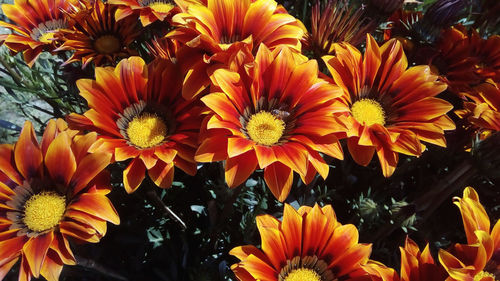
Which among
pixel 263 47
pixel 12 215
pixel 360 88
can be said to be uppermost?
pixel 263 47

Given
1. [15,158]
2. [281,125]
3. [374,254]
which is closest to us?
[15,158]

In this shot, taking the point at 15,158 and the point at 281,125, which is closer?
the point at 15,158

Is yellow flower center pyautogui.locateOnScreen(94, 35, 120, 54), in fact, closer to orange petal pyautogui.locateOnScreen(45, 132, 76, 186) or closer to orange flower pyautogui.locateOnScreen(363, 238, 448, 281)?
orange petal pyautogui.locateOnScreen(45, 132, 76, 186)

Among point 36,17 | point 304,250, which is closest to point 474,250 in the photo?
point 304,250

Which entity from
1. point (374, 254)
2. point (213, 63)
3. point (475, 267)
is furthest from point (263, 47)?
point (374, 254)

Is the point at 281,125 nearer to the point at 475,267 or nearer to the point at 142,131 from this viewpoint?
the point at 142,131

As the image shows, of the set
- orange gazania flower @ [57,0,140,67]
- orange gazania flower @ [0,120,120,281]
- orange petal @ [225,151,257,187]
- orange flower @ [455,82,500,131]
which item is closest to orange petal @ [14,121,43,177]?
orange gazania flower @ [0,120,120,281]

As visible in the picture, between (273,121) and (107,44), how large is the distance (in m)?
0.61

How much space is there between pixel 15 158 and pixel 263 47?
2.05 feet

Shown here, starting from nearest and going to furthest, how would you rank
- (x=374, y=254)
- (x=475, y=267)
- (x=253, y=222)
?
(x=475, y=267) → (x=253, y=222) → (x=374, y=254)

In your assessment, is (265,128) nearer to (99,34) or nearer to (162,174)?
→ (162,174)

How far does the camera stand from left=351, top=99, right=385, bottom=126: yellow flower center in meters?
1.17

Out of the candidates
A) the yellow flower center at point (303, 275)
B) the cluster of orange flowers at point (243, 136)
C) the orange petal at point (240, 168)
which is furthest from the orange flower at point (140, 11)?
the yellow flower center at point (303, 275)

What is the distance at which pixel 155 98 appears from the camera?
115cm
